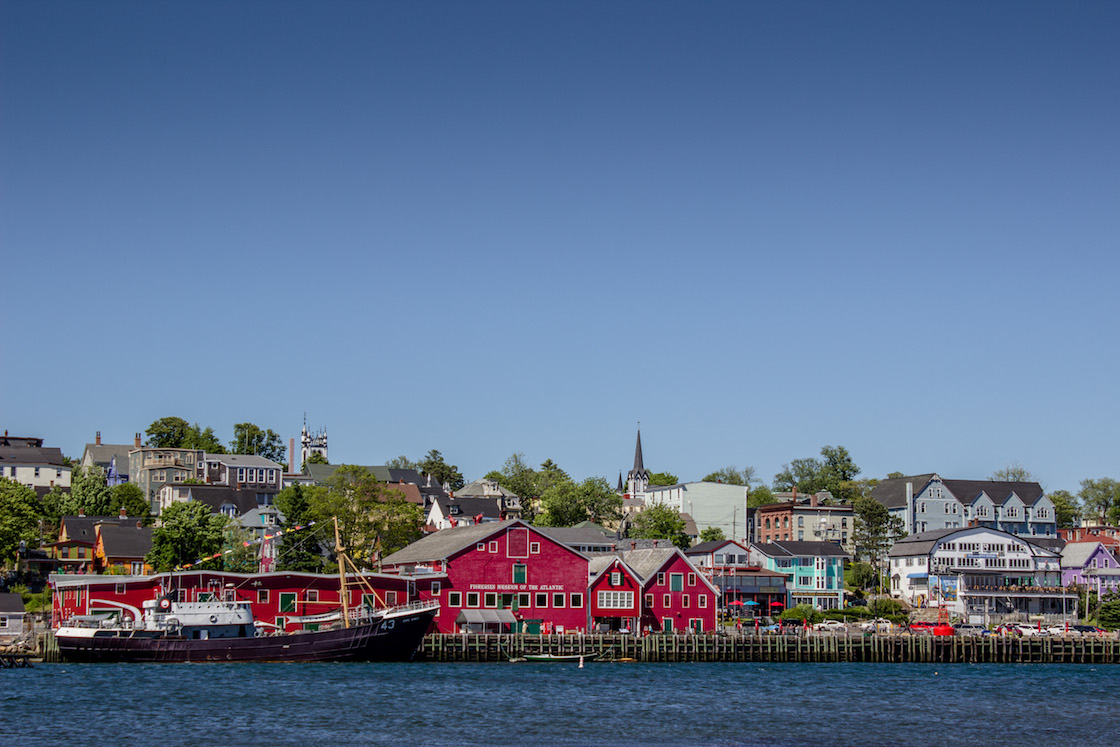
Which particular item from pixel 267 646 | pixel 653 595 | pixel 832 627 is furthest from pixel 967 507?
pixel 267 646

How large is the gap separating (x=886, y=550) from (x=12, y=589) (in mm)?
82122

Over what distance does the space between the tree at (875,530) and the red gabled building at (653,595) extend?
44.7 m

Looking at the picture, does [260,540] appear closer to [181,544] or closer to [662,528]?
[181,544]

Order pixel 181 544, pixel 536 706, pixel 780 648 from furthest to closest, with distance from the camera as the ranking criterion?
pixel 181 544 < pixel 780 648 < pixel 536 706

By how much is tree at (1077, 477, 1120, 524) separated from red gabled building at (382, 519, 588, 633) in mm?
109622

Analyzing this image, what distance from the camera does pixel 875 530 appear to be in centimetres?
13075

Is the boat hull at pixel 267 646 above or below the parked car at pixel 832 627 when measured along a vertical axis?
above

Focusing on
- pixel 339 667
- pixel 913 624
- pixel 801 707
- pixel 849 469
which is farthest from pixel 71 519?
pixel 849 469

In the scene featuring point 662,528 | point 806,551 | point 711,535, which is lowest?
point 806,551

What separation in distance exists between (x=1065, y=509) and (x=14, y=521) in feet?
419

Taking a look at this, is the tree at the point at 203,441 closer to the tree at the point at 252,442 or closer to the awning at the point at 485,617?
the tree at the point at 252,442

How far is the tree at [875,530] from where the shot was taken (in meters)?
130

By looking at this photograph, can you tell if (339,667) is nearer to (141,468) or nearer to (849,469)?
(141,468)

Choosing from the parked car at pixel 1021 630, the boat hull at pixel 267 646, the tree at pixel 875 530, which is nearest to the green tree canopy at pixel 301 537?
the boat hull at pixel 267 646
